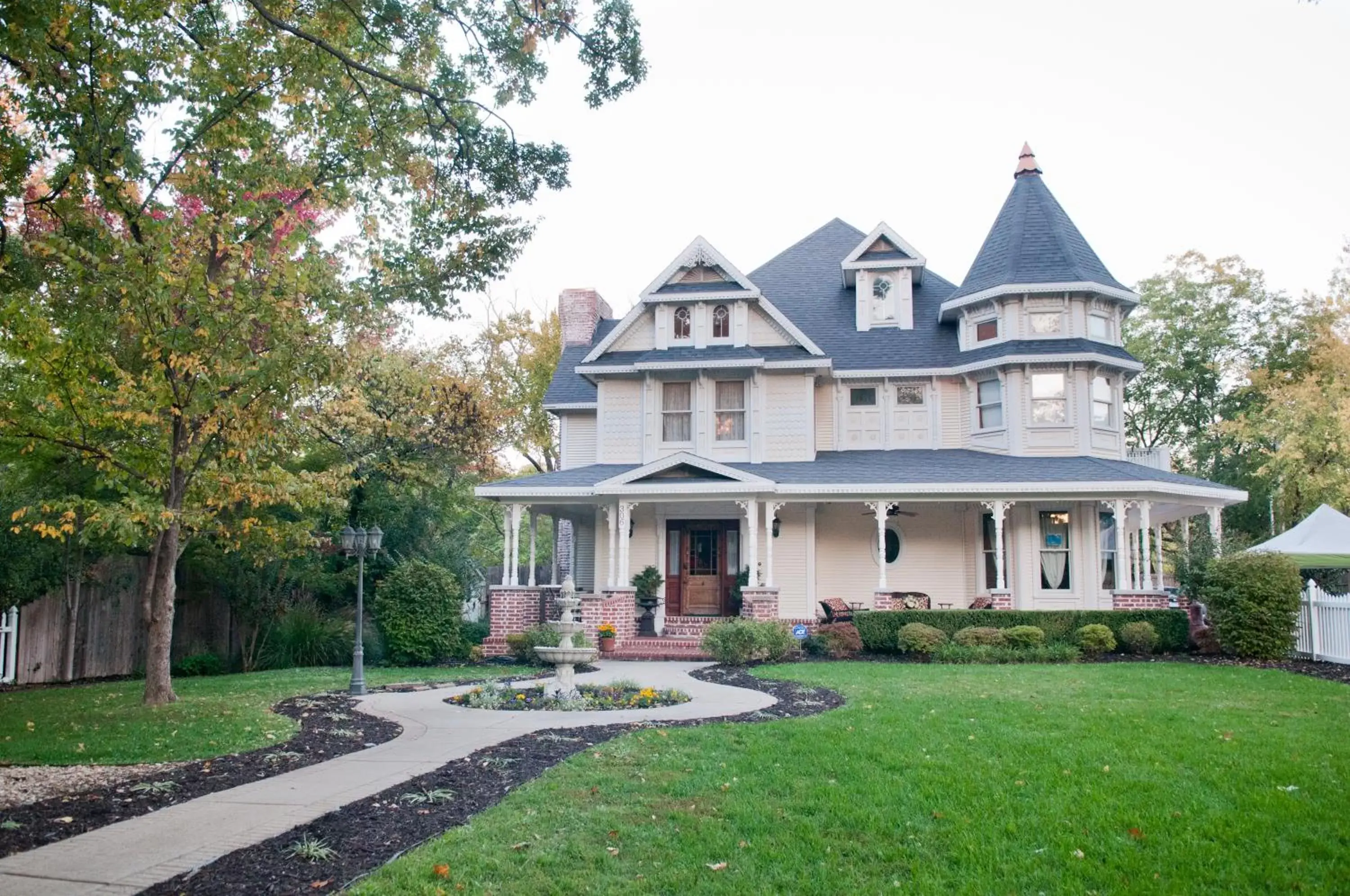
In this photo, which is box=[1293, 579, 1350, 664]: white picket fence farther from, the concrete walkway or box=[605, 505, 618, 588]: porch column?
box=[605, 505, 618, 588]: porch column

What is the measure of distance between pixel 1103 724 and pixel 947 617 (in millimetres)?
9430

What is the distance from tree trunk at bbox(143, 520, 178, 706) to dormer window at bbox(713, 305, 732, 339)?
13.3 metres

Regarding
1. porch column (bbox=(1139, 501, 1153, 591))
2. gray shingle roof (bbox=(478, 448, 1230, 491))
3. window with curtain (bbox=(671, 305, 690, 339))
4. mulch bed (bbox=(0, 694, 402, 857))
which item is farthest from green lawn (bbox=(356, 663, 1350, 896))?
window with curtain (bbox=(671, 305, 690, 339))

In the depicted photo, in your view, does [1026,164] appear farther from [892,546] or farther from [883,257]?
[892,546]

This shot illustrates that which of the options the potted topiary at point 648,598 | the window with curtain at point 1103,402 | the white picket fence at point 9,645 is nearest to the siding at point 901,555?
the potted topiary at point 648,598

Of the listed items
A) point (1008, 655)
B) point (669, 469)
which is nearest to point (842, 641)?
point (1008, 655)

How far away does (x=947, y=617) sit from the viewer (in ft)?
60.3

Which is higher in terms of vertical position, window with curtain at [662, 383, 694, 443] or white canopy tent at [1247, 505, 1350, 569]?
window with curtain at [662, 383, 694, 443]

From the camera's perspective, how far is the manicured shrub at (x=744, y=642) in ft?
57.0

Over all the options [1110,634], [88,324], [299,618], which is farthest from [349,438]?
[1110,634]

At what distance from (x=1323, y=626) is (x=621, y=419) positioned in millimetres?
14462

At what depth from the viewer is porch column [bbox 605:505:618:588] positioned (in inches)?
829

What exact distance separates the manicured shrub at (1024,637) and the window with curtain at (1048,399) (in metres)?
6.00

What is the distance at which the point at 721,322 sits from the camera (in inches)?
905
